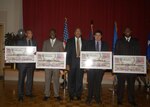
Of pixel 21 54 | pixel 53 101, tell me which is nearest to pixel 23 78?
pixel 21 54

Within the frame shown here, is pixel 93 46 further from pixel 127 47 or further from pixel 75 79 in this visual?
pixel 75 79

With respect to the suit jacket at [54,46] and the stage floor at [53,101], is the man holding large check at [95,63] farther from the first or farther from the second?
the suit jacket at [54,46]

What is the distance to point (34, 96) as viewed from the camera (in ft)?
20.7

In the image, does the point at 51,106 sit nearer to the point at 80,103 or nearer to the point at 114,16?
the point at 80,103

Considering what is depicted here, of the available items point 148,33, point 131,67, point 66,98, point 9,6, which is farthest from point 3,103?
point 148,33

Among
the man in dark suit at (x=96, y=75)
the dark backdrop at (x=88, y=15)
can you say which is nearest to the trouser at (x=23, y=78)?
the man in dark suit at (x=96, y=75)

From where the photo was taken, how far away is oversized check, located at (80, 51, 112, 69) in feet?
18.2

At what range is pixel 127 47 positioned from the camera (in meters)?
5.52

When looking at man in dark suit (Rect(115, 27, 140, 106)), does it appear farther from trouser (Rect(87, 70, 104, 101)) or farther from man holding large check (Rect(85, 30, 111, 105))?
trouser (Rect(87, 70, 104, 101))

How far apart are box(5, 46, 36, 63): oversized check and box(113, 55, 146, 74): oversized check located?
210cm

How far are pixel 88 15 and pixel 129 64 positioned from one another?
482 centimetres

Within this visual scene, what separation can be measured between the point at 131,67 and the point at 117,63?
13.8 inches

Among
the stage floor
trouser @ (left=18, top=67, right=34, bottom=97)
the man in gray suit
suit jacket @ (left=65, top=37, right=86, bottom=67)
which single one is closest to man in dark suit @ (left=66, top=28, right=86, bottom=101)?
suit jacket @ (left=65, top=37, right=86, bottom=67)

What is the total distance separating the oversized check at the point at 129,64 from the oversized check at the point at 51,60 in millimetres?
1303
